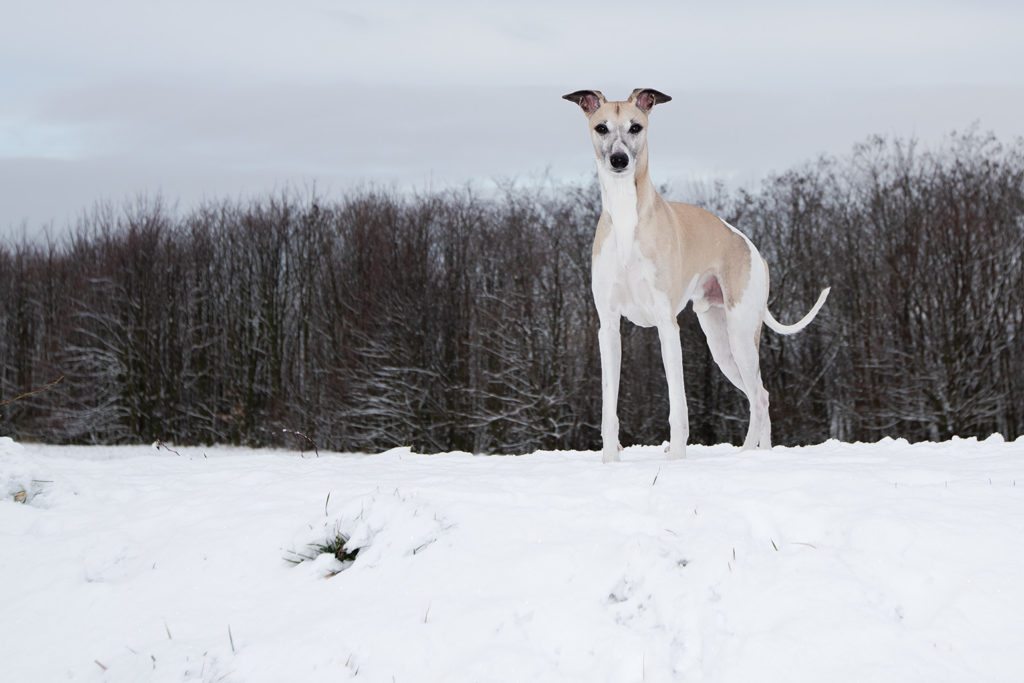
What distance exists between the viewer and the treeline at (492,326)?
24219mm

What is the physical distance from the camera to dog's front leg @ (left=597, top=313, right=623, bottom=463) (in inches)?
245

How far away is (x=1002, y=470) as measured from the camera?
17.4ft

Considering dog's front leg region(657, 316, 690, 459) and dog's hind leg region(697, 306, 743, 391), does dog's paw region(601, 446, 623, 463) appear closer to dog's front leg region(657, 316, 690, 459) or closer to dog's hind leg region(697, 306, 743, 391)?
dog's front leg region(657, 316, 690, 459)

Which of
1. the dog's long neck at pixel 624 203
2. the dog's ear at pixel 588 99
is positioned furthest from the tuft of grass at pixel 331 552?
the dog's ear at pixel 588 99

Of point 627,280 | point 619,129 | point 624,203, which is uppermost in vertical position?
point 619,129

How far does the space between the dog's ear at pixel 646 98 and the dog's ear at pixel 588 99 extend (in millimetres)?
221

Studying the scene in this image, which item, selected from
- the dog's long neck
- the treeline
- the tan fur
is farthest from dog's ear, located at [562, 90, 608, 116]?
the treeline

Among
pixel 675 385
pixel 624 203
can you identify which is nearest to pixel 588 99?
pixel 624 203

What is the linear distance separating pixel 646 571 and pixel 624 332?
74.8 feet

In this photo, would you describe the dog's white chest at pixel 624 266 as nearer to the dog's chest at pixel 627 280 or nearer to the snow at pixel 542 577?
the dog's chest at pixel 627 280

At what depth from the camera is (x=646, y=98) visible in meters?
6.20

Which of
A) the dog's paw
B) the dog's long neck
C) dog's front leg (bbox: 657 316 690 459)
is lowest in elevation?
the dog's paw

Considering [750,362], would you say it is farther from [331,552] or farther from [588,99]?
[331,552]

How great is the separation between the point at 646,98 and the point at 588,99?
405 millimetres
